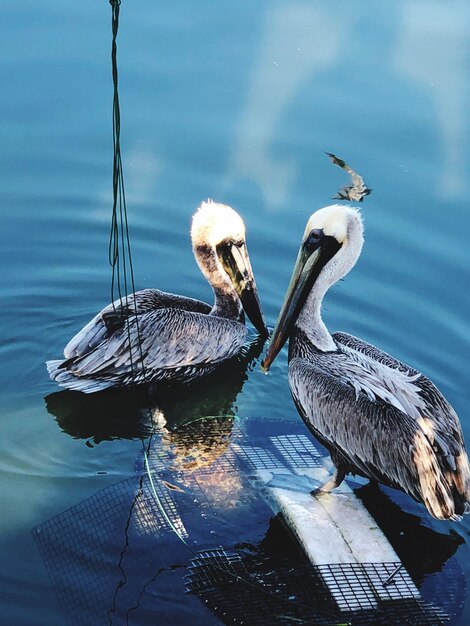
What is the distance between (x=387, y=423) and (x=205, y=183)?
3.57m

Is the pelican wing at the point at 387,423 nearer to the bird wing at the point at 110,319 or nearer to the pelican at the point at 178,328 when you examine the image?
the pelican at the point at 178,328

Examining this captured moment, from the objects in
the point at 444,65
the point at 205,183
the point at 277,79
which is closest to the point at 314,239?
the point at 205,183

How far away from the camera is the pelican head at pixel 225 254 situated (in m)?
7.09

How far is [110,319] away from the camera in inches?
255

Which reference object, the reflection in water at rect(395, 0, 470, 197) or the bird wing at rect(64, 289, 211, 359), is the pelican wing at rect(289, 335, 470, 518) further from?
the reflection in water at rect(395, 0, 470, 197)

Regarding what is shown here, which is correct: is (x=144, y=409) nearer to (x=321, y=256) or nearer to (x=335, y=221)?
(x=321, y=256)

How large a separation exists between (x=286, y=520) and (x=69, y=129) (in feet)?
15.5

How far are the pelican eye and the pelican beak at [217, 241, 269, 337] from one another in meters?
1.10

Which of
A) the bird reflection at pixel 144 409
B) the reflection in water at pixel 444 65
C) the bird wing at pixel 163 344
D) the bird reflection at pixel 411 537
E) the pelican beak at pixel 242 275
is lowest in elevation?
the bird reflection at pixel 144 409

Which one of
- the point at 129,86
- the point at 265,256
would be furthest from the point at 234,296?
the point at 129,86

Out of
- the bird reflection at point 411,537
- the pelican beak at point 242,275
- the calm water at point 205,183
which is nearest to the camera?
the bird reflection at point 411,537

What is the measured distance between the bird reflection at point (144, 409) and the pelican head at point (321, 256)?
2.51 ft

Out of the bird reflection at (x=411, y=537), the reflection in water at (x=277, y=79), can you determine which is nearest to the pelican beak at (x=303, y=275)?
the bird reflection at (x=411, y=537)

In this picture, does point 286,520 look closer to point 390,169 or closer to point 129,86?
point 390,169
